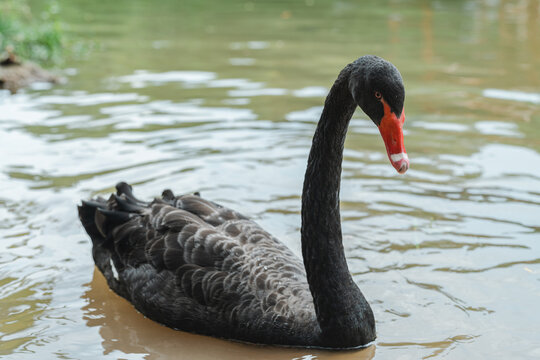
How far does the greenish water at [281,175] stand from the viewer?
13.9 feet

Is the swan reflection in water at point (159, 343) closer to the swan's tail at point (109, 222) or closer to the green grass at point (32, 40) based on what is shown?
the swan's tail at point (109, 222)

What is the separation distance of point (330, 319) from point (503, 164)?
3556mm

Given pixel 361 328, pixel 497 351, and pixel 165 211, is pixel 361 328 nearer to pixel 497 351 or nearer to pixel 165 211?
pixel 497 351

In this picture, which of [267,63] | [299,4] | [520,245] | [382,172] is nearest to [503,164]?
[382,172]

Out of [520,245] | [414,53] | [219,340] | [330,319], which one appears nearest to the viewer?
[330,319]

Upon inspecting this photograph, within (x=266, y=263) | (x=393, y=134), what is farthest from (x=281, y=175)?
(x=393, y=134)

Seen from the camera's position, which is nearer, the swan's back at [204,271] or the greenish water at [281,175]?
the swan's back at [204,271]

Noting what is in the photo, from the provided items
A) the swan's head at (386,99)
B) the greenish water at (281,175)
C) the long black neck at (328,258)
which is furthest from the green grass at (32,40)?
the swan's head at (386,99)

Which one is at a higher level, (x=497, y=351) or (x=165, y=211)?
(x=165, y=211)

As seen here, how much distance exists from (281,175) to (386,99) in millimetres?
3466

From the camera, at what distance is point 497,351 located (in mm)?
3932

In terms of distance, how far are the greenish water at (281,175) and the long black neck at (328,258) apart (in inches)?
7.4

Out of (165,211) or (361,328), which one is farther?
(165,211)

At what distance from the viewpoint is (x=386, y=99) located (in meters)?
3.23
